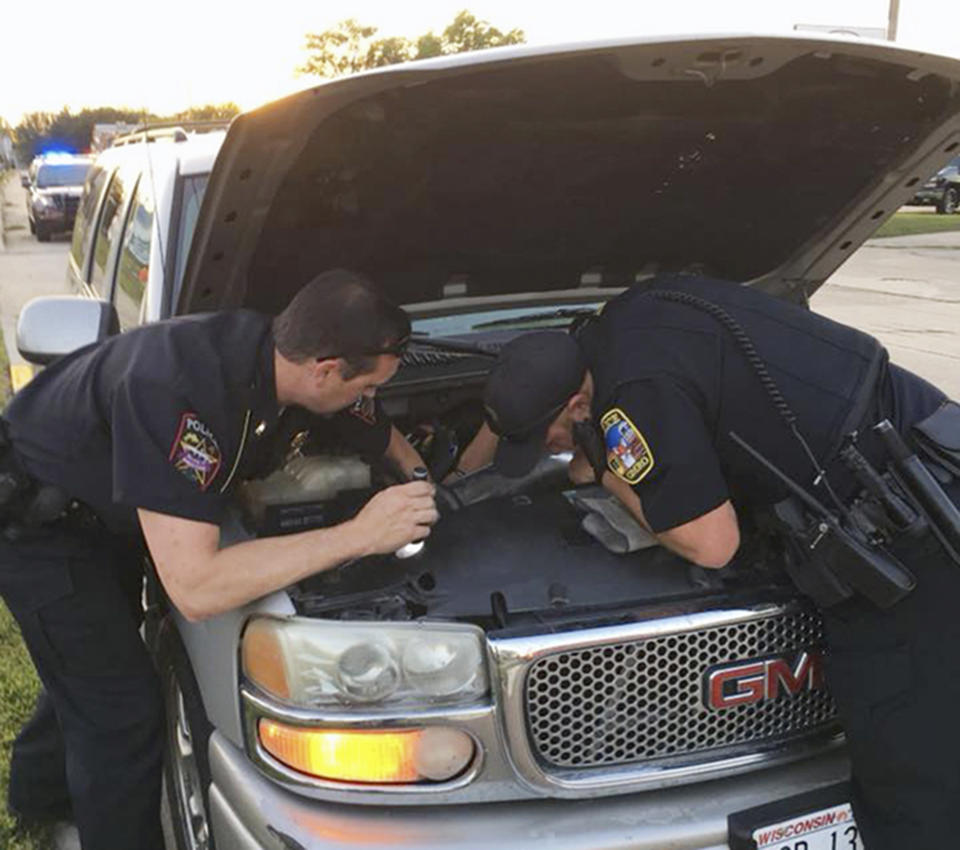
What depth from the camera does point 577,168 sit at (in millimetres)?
2830

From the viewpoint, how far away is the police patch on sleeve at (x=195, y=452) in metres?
1.89

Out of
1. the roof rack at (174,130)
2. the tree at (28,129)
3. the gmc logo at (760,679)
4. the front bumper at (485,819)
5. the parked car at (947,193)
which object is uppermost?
the roof rack at (174,130)

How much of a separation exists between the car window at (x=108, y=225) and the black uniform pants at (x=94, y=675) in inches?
68.3

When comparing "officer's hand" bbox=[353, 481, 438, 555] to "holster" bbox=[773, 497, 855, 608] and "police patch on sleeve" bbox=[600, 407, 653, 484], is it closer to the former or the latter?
"police patch on sleeve" bbox=[600, 407, 653, 484]

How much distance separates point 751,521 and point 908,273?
15.8 meters

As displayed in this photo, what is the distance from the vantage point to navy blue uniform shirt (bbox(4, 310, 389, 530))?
1.88 metres

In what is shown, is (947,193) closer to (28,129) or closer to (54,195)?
(54,195)

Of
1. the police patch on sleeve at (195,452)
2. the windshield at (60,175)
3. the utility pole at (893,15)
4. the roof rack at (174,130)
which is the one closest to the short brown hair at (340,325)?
the police patch on sleeve at (195,452)

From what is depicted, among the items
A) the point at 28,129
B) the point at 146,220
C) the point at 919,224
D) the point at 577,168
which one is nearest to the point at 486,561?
the point at 577,168

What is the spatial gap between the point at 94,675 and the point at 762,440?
59.3 inches

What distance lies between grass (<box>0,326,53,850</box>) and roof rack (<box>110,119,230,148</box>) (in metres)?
1.86

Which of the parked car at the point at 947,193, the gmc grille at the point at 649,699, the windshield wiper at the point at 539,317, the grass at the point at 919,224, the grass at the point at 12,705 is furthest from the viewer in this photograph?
the parked car at the point at 947,193

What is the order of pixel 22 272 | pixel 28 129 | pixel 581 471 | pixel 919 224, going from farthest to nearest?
pixel 28 129
pixel 919 224
pixel 22 272
pixel 581 471

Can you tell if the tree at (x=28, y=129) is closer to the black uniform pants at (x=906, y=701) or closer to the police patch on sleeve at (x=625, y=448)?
the police patch on sleeve at (x=625, y=448)
